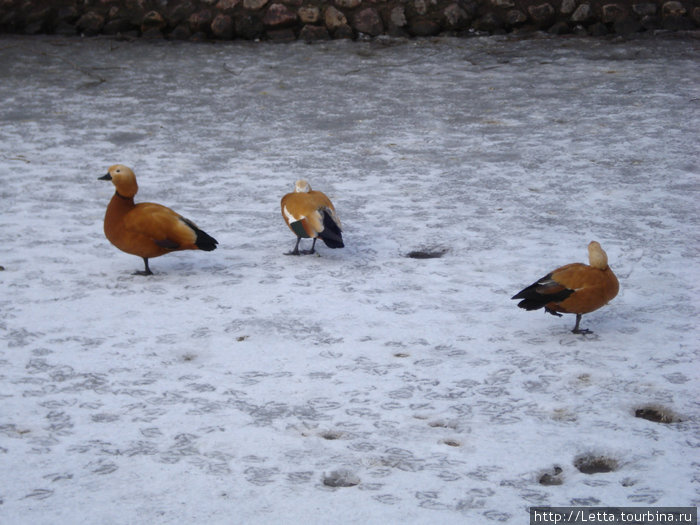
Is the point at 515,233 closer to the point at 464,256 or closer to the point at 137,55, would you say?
the point at 464,256

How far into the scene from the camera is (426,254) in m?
4.58

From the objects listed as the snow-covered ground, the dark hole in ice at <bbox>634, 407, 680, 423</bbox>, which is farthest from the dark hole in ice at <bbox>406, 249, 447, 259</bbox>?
the dark hole in ice at <bbox>634, 407, 680, 423</bbox>

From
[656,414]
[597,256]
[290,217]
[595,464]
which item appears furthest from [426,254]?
[595,464]

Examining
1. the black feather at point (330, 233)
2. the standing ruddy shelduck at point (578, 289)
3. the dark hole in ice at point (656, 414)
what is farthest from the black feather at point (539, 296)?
the black feather at point (330, 233)

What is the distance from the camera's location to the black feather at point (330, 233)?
14.0 ft

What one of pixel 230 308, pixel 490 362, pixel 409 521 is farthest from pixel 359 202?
pixel 409 521

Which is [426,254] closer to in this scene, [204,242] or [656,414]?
[204,242]

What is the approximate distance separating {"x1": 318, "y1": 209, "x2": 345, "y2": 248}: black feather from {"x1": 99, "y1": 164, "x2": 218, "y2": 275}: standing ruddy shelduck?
0.56 meters

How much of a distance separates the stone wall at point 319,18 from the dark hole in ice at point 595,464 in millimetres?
Result: 7813

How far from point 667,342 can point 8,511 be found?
2.57 meters

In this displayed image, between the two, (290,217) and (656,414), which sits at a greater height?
(290,217)

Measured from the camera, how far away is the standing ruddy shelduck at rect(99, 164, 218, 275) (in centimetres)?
419

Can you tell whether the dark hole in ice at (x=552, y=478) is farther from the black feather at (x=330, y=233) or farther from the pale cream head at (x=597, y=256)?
the black feather at (x=330, y=233)

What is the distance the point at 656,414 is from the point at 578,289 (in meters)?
0.67
